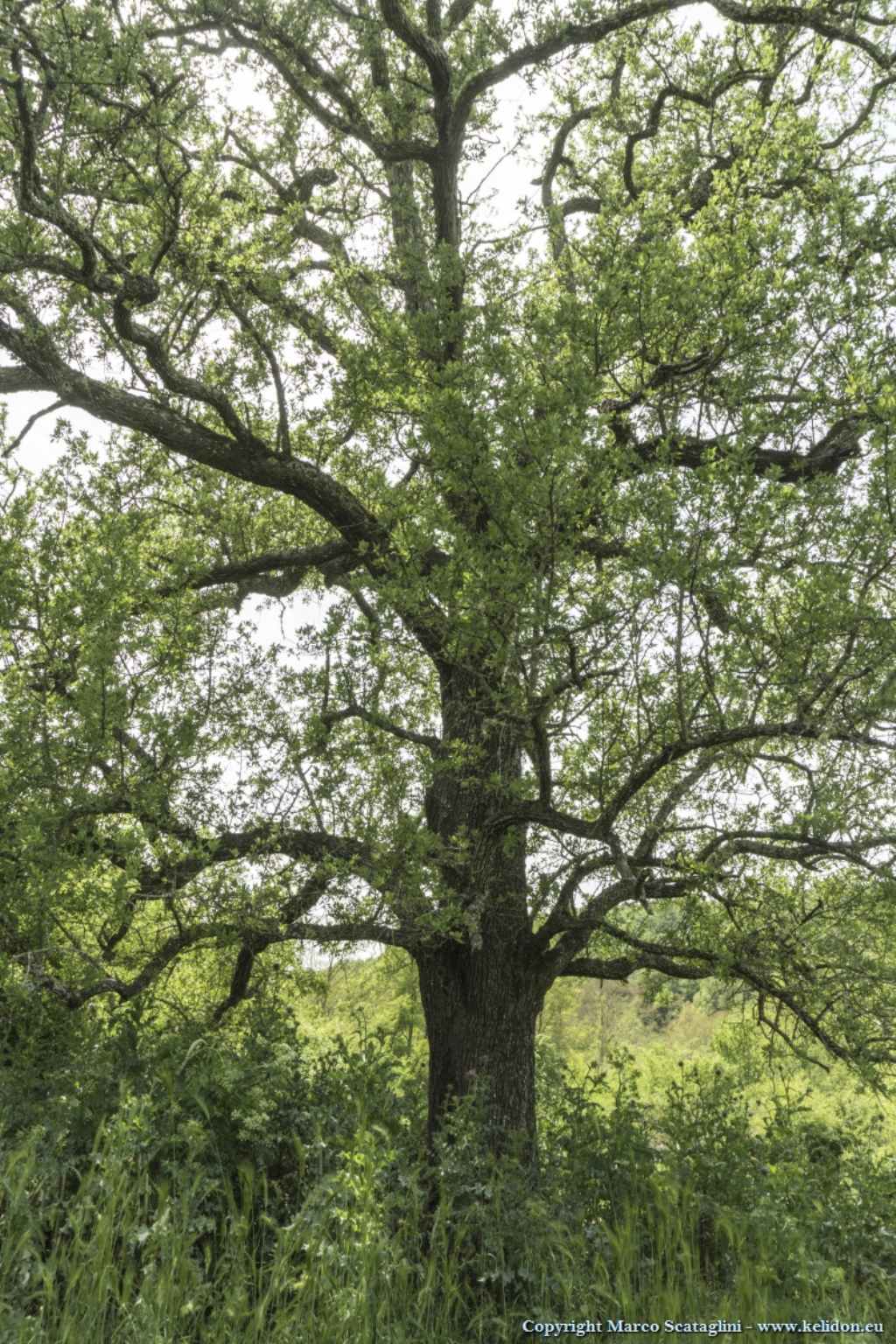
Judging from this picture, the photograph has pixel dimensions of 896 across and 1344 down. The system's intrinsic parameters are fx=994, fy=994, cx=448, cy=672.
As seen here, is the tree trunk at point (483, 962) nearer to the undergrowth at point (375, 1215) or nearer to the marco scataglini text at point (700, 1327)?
the undergrowth at point (375, 1215)

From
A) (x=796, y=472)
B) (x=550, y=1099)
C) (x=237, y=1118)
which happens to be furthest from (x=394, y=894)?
(x=796, y=472)

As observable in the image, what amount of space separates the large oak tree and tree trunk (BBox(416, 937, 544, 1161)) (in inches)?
1.3

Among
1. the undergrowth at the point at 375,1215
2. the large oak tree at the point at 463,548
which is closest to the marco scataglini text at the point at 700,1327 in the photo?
the undergrowth at the point at 375,1215

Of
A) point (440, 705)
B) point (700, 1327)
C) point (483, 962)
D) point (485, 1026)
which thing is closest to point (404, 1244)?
point (700, 1327)

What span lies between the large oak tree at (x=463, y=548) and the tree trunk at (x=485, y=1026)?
0.03m

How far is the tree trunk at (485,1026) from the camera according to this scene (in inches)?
321

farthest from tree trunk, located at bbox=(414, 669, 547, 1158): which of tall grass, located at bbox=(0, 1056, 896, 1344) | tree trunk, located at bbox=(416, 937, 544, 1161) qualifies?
tall grass, located at bbox=(0, 1056, 896, 1344)

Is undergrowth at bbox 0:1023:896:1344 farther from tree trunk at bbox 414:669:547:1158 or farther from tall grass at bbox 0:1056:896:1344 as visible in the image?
tree trunk at bbox 414:669:547:1158

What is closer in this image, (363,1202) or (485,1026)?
(363,1202)

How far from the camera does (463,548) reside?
20.4 feet

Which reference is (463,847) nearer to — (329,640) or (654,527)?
(329,640)

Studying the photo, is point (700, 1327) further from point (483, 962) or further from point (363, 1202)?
point (483, 962)

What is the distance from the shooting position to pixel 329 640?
7805 mm

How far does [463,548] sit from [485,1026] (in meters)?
4.32
